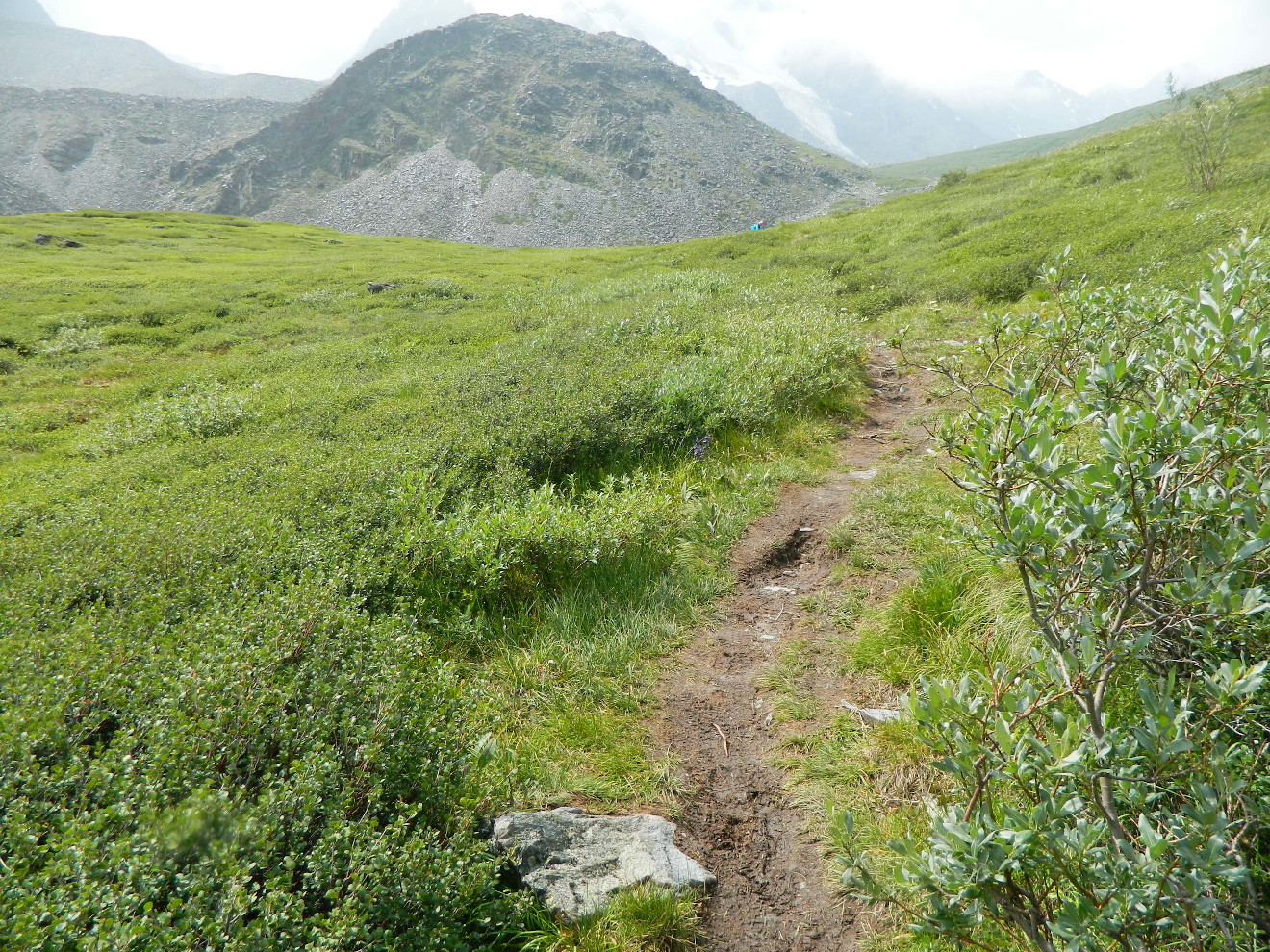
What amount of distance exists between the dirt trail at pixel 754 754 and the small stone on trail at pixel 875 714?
0.37m

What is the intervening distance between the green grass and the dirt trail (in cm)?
33

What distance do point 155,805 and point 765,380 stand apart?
969cm

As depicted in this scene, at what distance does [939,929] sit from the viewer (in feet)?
7.22

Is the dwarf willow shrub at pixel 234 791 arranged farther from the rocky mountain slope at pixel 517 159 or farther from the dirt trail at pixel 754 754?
the rocky mountain slope at pixel 517 159

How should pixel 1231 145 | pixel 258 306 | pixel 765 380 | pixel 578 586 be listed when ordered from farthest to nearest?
pixel 258 306
pixel 1231 145
pixel 765 380
pixel 578 586

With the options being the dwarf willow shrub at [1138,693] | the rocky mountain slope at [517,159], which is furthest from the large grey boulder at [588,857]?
the rocky mountain slope at [517,159]

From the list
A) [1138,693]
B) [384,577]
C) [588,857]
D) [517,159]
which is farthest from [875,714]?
[517,159]

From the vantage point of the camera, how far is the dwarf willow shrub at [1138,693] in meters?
1.95

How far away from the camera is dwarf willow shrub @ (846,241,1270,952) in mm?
1951

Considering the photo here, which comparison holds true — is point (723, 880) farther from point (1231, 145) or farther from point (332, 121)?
point (332, 121)

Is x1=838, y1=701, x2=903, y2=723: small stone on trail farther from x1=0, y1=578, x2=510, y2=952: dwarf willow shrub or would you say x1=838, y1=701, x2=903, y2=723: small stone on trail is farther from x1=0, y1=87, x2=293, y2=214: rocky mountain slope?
x1=0, y1=87, x2=293, y2=214: rocky mountain slope

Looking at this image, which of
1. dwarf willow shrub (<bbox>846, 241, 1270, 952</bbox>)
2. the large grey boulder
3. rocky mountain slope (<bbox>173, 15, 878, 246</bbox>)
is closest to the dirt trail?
the large grey boulder

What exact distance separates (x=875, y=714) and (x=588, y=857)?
2.35 m

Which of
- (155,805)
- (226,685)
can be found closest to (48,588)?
(226,685)
